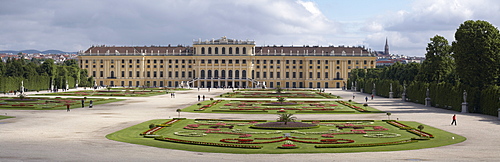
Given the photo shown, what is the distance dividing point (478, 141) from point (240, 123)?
14.9 metres

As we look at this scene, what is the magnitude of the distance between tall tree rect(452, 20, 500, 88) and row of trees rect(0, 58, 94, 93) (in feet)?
206

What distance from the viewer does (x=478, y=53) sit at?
2112 inches

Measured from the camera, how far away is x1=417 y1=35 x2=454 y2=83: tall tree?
6862cm

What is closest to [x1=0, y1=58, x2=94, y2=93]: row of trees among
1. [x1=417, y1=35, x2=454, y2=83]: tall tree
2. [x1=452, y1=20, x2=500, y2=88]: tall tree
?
[x1=417, y1=35, x2=454, y2=83]: tall tree

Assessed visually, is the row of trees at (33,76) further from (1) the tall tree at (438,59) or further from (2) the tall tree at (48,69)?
(1) the tall tree at (438,59)

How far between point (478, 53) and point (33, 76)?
247 feet

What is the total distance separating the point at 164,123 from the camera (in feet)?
125

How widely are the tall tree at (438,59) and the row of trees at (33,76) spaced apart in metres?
57.6

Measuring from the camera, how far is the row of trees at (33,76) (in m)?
94.7

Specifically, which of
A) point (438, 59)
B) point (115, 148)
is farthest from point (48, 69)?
→ point (115, 148)

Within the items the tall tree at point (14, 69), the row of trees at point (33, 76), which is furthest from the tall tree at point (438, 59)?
the tall tree at point (14, 69)

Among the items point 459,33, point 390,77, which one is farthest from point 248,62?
point 459,33

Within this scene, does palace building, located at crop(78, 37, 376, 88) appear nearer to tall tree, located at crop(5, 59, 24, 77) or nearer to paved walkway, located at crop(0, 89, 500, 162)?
tall tree, located at crop(5, 59, 24, 77)

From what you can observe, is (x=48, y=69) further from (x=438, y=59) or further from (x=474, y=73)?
(x=474, y=73)
